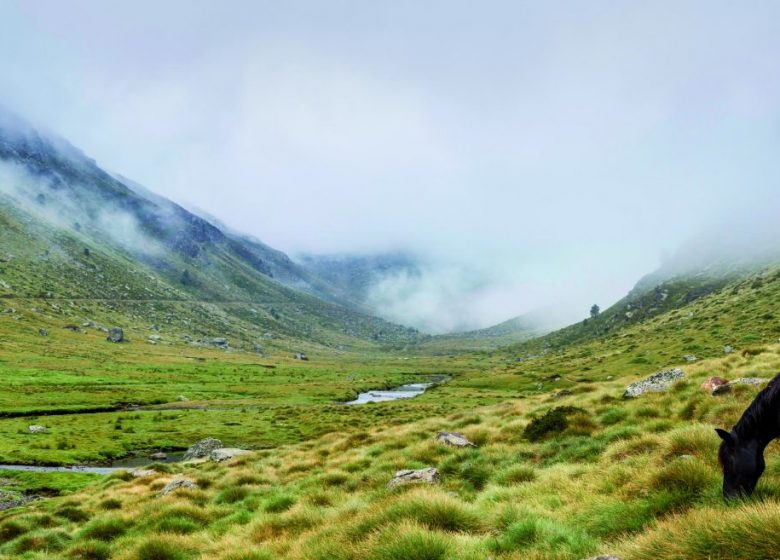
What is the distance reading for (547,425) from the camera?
18156 mm

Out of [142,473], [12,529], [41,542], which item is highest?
[142,473]

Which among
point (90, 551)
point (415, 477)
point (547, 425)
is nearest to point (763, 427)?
point (415, 477)

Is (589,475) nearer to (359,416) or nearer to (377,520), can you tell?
(377,520)

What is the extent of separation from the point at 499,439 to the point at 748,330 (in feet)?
296

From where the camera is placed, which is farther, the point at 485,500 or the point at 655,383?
the point at 655,383

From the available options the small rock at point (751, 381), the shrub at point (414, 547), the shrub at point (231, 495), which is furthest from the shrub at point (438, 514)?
the small rock at point (751, 381)

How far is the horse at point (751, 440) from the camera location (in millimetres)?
6293

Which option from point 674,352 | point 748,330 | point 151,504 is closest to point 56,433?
point 151,504

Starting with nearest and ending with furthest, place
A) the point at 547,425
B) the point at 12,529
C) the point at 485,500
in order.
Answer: the point at 485,500 < the point at 547,425 < the point at 12,529

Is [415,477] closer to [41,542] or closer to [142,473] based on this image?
[41,542]

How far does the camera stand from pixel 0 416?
69000mm

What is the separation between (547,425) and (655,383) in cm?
855

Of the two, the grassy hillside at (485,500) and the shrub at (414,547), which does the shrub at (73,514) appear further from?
the shrub at (414,547)

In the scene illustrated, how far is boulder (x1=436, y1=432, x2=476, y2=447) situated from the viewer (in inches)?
769
